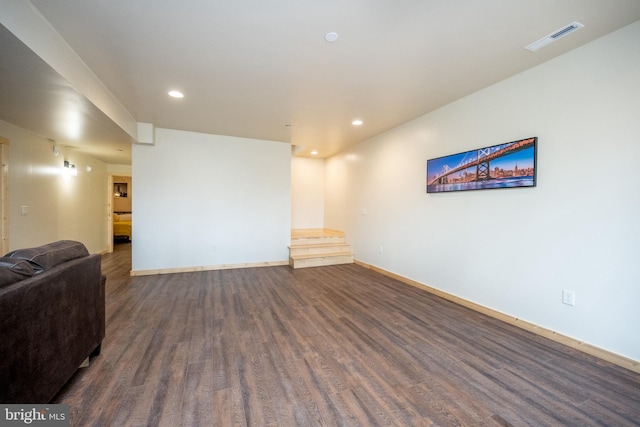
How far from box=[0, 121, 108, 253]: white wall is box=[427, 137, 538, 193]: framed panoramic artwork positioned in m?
5.78

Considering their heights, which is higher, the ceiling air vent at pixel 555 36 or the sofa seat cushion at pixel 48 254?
the ceiling air vent at pixel 555 36

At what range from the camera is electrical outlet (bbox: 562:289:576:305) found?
7.61 feet

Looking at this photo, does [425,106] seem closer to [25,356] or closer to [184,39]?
[184,39]

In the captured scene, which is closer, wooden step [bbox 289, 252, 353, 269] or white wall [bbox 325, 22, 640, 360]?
white wall [bbox 325, 22, 640, 360]

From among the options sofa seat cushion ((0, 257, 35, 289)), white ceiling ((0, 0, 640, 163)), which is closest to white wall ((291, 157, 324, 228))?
white ceiling ((0, 0, 640, 163))

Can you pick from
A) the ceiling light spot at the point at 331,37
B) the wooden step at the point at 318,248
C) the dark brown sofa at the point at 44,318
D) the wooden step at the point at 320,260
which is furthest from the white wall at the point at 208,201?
the ceiling light spot at the point at 331,37

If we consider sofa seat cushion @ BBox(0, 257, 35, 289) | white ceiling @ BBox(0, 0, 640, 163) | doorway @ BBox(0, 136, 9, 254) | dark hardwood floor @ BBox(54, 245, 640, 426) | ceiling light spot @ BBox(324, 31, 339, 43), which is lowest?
dark hardwood floor @ BBox(54, 245, 640, 426)

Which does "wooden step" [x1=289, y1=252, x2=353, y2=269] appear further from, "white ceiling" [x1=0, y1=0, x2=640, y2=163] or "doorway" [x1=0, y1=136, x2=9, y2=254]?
"doorway" [x1=0, y1=136, x2=9, y2=254]

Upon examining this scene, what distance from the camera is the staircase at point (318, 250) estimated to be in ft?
17.3

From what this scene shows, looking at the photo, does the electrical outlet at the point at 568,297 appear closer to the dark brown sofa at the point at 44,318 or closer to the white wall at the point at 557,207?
the white wall at the point at 557,207

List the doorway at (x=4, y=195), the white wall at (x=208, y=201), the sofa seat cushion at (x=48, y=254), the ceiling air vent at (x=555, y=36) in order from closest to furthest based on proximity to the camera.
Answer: the sofa seat cushion at (x=48, y=254) → the ceiling air vent at (x=555, y=36) → the doorway at (x=4, y=195) → the white wall at (x=208, y=201)

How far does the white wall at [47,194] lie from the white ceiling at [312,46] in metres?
1.50

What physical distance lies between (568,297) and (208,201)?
205 inches

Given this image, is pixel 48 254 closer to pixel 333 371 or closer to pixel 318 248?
pixel 333 371
